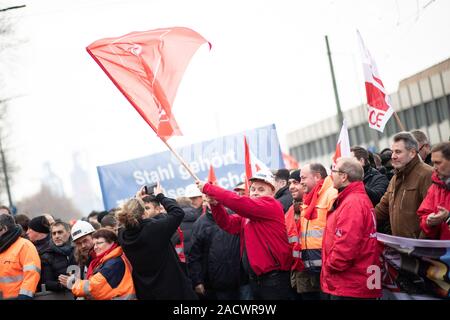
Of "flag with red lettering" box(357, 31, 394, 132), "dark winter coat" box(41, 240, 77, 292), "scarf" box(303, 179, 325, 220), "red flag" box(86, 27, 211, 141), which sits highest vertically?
"red flag" box(86, 27, 211, 141)

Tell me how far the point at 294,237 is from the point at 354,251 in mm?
1547

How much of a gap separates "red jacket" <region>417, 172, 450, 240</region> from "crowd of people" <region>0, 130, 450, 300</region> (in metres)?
0.01

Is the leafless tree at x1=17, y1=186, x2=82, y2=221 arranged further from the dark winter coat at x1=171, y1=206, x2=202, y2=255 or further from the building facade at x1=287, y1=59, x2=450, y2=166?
the dark winter coat at x1=171, y1=206, x2=202, y2=255

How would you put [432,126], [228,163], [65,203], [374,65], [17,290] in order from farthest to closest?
[65,203], [432,126], [228,163], [374,65], [17,290]

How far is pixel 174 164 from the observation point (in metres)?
20.4

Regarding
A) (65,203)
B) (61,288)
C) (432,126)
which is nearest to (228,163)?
(61,288)

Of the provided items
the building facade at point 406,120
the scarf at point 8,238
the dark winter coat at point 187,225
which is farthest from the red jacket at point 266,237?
the building facade at point 406,120

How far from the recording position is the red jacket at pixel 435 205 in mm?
7625

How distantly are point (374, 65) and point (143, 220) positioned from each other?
14.7ft

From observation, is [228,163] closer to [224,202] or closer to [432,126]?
[224,202]

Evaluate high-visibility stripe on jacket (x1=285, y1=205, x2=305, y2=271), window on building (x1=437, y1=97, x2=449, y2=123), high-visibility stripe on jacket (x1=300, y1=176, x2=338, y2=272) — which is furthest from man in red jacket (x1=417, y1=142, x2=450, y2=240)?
window on building (x1=437, y1=97, x2=449, y2=123)

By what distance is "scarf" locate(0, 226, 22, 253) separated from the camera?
10.3m

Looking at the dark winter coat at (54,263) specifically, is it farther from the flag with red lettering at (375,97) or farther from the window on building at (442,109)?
the window on building at (442,109)

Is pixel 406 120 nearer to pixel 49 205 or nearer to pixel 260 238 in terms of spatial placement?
pixel 260 238
